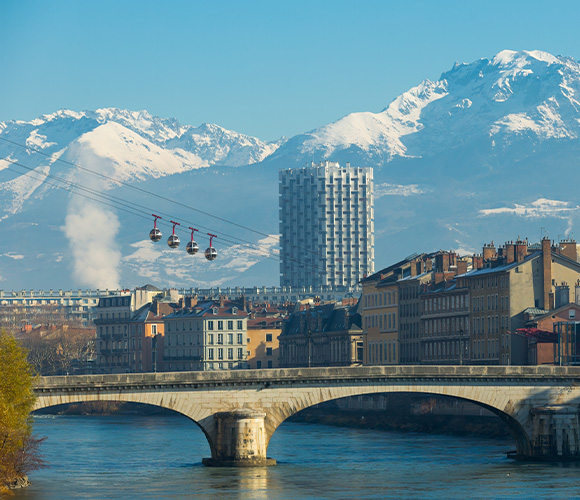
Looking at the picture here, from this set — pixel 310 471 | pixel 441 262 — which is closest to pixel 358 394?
pixel 310 471

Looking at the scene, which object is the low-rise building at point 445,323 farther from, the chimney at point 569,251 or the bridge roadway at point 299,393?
the bridge roadway at point 299,393

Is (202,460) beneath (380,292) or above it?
beneath

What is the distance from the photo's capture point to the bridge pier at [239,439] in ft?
325

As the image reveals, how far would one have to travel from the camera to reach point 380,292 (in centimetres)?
18788

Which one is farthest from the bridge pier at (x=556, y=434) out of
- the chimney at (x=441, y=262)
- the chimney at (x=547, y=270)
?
the chimney at (x=441, y=262)

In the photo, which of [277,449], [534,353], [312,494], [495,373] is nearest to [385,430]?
[534,353]

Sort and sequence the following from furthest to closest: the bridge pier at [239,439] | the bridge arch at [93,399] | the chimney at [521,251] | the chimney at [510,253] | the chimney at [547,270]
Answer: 1. the chimney at [510,253]
2. the chimney at [521,251]
3. the chimney at [547,270]
4. the bridge pier at [239,439]
5. the bridge arch at [93,399]

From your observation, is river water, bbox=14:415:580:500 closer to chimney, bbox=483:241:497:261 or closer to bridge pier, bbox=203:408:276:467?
bridge pier, bbox=203:408:276:467

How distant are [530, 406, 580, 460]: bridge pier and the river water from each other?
2.43 metres

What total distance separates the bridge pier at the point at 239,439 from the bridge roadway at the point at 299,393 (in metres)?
0.06

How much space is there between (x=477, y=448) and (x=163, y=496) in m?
38.9

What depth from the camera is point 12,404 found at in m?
82.1

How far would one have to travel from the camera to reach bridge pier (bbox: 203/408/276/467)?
99.2m

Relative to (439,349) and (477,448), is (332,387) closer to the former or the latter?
(477,448)
